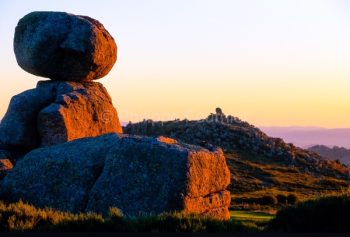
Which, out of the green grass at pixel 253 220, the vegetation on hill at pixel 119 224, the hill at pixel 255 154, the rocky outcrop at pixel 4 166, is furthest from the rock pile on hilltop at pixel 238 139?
the vegetation on hill at pixel 119 224

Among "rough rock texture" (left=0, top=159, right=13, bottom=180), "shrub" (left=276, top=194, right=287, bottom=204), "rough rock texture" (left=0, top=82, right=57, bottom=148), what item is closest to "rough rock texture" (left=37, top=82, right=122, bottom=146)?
"rough rock texture" (left=0, top=82, right=57, bottom=148)

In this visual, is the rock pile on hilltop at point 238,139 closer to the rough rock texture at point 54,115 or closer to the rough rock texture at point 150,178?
the rough rock texture at point 54,115

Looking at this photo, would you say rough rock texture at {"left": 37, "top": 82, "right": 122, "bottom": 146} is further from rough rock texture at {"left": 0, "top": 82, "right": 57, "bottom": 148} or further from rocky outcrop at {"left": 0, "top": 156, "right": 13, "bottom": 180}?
rocky outcrop at {"left": 0, "top": 156, "right": 13, "bottom": 180}

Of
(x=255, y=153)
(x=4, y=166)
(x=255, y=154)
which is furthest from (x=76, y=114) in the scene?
(x=255, y=153)

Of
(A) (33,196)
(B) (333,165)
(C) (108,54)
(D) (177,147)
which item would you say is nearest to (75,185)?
(A) (33,196)

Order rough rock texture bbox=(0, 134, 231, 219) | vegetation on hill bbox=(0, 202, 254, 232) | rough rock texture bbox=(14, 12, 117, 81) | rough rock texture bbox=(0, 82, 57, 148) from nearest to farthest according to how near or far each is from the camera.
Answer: vegetation on hill bbox=(0, 202, 254, 232), rough rock texture bbox=(0, 134, 231, 219), rough rock texture bbox=(0, 82, 57, 148), rough rock texture bbox=(14, 12, 117, 81)

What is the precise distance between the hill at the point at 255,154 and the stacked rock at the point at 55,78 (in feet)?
175

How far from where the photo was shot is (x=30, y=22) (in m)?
26.6

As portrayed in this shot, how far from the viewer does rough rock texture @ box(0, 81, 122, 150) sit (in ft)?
82.1

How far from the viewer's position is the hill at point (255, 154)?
8456cm

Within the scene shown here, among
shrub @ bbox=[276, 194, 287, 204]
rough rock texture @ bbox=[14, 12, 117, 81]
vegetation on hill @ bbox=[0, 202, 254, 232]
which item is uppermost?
rough rock texture @ bbox=[14, 12, 117, 81]

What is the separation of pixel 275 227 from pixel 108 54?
13.0 m

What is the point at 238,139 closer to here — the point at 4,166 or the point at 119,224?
the point at 4,166

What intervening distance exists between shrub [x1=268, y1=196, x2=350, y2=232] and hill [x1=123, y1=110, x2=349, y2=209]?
60.3 meters
